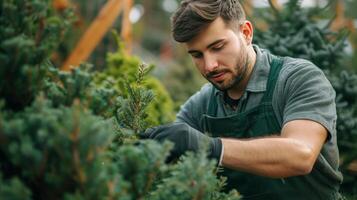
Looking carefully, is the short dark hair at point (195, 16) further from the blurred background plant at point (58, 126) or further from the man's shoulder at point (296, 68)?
the blurred background plant at point (58, 126)

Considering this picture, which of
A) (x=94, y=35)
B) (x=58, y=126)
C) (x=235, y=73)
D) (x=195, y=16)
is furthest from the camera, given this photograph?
(x=94, y=35)

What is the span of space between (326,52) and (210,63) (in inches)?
52.3

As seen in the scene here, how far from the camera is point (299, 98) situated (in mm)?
2646

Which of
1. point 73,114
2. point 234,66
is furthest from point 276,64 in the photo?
point 73,114

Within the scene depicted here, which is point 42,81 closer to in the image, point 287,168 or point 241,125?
point 287,168

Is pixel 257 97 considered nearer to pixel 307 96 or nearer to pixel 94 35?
pixel 307 96

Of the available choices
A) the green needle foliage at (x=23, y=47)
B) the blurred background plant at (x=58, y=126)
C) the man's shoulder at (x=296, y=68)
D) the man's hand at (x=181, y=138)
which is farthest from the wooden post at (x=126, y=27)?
the green needle foliage at (x=23, y=47)

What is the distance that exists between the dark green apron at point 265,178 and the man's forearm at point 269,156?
0.53 m

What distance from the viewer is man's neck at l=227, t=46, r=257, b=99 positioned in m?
3.05

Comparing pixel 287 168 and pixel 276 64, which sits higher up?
pixel 276 64

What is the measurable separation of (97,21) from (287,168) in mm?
3554

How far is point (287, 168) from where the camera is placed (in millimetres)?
2295

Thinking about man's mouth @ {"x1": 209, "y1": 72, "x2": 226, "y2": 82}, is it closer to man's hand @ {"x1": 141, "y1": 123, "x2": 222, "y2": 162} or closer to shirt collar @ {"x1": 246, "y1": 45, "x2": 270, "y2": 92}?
shirt collar @ {"x1": 246, "y1": 45, "x2": 270, "y2": 92}

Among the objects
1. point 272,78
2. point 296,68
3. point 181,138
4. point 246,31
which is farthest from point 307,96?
point 181,138
